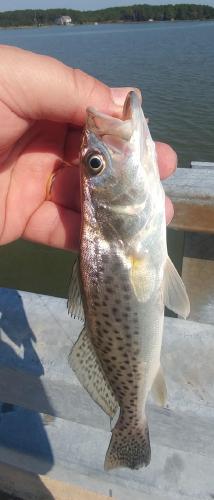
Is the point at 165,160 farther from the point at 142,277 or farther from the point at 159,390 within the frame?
the point at 159,390

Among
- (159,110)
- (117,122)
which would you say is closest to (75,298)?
(117,122)

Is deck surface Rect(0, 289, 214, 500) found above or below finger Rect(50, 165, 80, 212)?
below

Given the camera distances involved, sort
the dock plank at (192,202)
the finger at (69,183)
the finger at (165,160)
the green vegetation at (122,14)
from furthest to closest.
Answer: the green vegetation at (122,14), the finger at (69,183), the dock plank at (192,202), the finger at (165,160)

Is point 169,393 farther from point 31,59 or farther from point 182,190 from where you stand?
point 31,59

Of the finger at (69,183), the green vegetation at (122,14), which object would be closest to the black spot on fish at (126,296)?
the finger at (69,183)

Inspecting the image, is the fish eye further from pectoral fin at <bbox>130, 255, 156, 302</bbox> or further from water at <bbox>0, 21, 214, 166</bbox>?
water at <bbox>0, 21, 214, 166</bbox>

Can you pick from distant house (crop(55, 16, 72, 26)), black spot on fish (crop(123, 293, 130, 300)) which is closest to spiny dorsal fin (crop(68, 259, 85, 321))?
black spot on fish (crop(123, 293, 130, 300))

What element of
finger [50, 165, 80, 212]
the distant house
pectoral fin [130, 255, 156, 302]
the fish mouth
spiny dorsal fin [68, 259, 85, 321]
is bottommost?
spiny dorsal fin [68, 259, 85, 321]

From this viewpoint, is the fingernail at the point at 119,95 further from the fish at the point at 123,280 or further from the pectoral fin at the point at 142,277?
the pectoral fin at the point at 142,277
